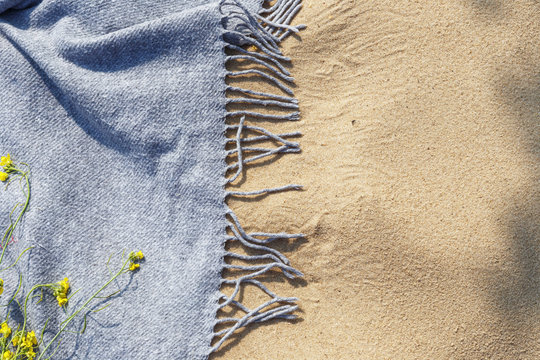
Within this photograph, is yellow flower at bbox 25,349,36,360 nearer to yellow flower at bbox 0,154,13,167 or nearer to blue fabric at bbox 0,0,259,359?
blue fabric at bbox 0,0,259,359

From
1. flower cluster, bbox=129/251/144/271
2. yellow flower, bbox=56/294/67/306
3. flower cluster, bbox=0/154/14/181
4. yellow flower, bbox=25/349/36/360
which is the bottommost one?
yellow flower, bbox=25/349/36/360

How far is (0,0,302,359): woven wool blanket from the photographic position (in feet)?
4.65

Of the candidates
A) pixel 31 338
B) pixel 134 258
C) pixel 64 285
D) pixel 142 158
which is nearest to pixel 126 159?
pixel 142 158

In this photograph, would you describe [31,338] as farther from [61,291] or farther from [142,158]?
[142,158]

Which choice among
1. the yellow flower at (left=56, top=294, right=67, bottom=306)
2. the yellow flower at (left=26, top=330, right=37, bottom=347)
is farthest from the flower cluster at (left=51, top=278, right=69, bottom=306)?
the yellow flower at (left=26, top=330, right=37, bottom=347)

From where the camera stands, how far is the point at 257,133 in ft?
4.95

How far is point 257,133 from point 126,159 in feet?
1.51

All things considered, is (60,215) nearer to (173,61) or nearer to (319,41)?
(173,61)

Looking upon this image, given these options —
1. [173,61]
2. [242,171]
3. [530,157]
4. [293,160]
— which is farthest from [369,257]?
[173,61]

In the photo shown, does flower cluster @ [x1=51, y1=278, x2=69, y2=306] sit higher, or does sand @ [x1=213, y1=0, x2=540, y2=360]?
sand @ [x1=213, y1=0, x2=540, y2=360]

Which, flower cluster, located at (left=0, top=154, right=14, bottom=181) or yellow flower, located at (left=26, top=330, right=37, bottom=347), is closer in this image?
yellow flower, located at (left=26, top=330, right=37, bottom=347)

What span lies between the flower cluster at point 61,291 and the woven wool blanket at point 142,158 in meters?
0.04

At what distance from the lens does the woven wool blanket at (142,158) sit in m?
1.42

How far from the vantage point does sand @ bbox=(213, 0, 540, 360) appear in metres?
1.34
